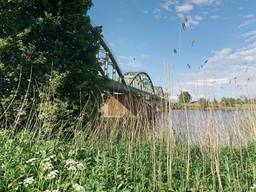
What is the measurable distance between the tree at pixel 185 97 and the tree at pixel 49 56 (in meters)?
3.13

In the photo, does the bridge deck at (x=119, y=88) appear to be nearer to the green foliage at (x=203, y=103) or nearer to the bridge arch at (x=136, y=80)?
the green foliage at (x=203, y=103)

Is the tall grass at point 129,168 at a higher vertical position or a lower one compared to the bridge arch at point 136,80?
lower

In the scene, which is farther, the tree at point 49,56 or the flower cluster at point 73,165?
the tree at point 49,56

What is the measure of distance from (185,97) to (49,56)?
441cm

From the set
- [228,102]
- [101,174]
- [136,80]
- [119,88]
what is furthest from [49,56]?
[136,80]

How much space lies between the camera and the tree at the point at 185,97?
4.32m

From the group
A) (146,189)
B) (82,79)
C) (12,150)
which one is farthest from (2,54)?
(146,189)

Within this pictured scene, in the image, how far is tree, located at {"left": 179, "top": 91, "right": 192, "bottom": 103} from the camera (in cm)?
432

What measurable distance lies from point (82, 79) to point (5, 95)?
6.08 ft

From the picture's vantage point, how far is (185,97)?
175 inches

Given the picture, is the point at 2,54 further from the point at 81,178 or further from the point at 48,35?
the point at 81,178

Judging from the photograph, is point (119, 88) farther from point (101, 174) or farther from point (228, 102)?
point (101, 174)

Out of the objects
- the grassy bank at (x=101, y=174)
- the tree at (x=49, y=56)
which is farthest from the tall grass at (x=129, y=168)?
the tree at (x=49, y=56)

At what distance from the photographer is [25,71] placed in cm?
745
